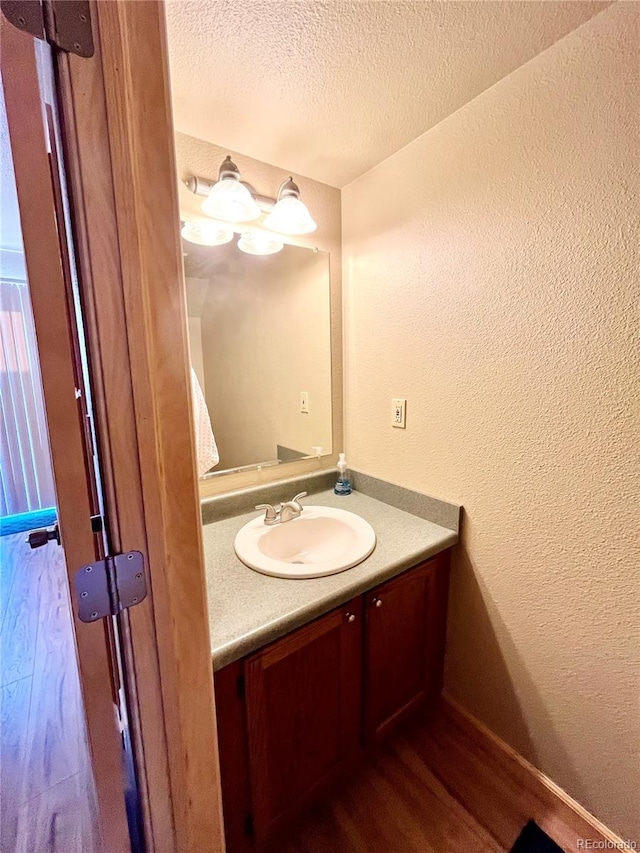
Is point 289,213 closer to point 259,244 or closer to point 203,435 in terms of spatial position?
point 259,244

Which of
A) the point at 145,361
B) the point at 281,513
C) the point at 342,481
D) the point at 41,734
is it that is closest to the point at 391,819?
the point at 281,513

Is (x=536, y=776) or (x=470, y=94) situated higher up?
(x=470, y=94)

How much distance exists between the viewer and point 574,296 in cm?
91

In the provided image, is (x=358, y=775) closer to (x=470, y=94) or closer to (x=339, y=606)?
(x=339, y=606)

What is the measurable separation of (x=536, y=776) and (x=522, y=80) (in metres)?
2.04

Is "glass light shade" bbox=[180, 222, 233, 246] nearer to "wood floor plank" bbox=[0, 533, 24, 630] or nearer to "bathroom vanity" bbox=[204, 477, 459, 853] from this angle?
"bathroom vanity" bbox=[204, 477, 459, 853]

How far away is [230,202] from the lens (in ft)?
3.81

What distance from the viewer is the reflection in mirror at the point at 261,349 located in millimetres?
1325

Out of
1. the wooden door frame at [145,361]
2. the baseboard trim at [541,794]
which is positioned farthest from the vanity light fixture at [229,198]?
the baseboard trim at [541,794]

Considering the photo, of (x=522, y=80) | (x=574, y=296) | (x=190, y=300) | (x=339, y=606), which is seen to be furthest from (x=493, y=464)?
(x=190, y=300)

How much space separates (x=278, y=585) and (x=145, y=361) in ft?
2.37

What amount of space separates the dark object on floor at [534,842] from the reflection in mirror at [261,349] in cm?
134

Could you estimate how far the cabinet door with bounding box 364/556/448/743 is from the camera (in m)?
1.09

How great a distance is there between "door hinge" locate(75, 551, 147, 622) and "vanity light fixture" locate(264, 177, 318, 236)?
1.22m
